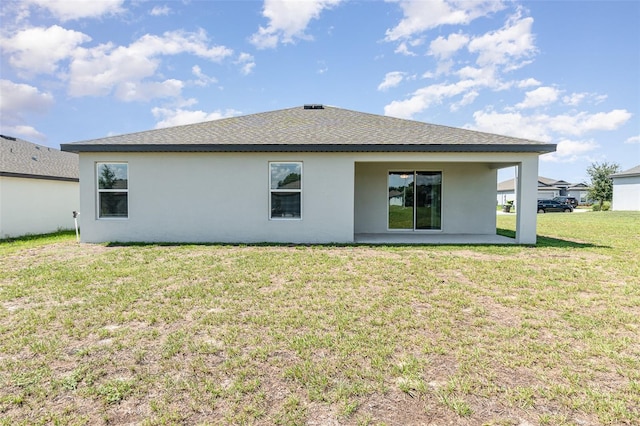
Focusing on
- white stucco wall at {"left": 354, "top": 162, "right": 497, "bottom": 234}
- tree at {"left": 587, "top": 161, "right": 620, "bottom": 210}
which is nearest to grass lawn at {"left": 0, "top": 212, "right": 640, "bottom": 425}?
white stucco wall at {"left": 354, "top": 162, "right": 497, "bottom": 234}

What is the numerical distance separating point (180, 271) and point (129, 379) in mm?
3736

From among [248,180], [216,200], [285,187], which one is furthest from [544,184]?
[216,200]

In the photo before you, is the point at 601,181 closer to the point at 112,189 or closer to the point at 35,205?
the point at 112,189

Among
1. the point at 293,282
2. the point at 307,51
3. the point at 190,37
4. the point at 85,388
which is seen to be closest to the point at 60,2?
the point at 190,37

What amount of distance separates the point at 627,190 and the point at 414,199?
29.8 m

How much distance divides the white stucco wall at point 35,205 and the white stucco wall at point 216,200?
5081 mm

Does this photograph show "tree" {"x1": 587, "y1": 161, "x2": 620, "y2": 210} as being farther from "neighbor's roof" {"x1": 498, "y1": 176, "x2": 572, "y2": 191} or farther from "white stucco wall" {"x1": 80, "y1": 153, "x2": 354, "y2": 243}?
"white stucco wall" {"x1": 80, "y1": 153, "x2": 354, "y2": 243}

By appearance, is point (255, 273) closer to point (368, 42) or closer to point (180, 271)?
point (180, 271)

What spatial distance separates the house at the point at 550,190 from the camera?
4756 cm

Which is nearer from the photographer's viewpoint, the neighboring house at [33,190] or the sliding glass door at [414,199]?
the sliding glass door at [414,199]

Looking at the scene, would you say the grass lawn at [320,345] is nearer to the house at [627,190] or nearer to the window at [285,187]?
the window at [285,187]

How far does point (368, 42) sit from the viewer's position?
1440 cm

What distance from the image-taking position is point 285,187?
9.58m

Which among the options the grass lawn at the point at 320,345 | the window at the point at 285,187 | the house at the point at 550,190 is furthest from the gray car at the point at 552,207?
the window at the point at 285,187
